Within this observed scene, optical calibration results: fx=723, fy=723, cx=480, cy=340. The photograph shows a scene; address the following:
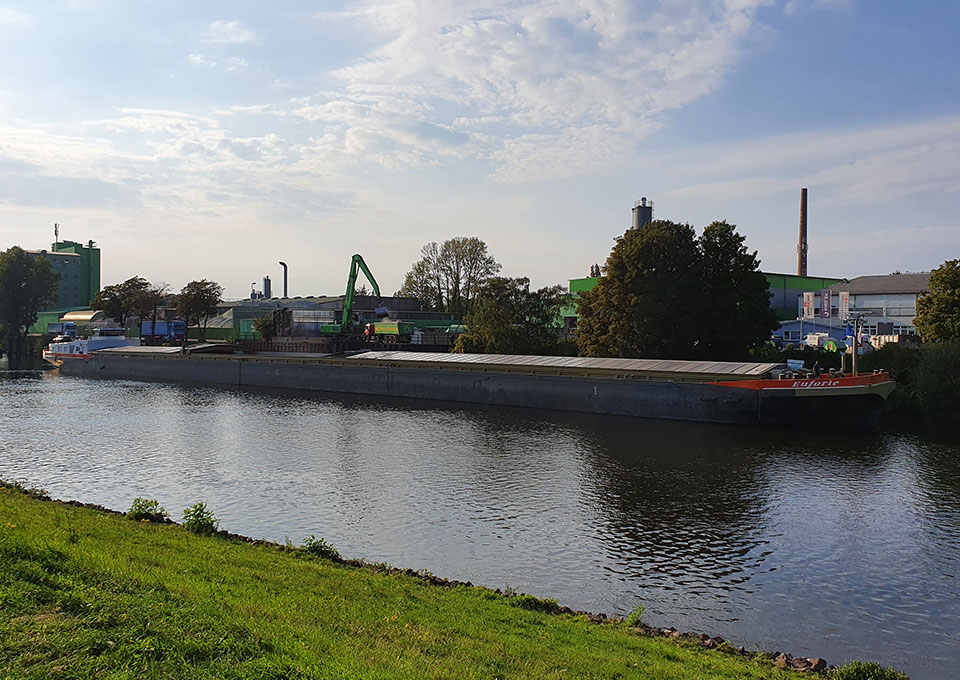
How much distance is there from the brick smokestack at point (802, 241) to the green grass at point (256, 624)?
84.3 metres

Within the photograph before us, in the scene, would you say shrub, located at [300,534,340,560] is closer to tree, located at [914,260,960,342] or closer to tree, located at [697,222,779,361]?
tree, located at [697,222,779,361]

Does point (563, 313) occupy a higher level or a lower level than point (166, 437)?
higher

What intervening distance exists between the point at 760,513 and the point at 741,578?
5.83m

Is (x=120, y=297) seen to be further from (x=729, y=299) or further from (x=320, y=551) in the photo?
(x=320, y=551)

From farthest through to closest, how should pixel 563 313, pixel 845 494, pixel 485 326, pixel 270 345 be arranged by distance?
pixel 563 313
pixel 270 345
pixel 485 326
pixel 845 494

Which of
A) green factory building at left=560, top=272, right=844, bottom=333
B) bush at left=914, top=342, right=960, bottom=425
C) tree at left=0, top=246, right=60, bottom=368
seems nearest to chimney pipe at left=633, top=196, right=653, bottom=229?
green factory building at left=560, top=272, right=844, bottom=333

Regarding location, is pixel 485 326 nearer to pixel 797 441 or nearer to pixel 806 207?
pixel 797 441

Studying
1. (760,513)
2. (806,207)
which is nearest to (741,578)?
(760,513)

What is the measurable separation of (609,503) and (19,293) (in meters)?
109

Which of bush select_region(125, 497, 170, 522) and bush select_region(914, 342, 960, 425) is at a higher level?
bush select_region(914, 342, 960, 425)

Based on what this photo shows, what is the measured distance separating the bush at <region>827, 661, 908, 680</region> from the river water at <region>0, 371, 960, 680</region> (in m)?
Answer: 1.73

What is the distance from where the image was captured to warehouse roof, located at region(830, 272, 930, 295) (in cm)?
6938

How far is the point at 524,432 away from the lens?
36.1 meters

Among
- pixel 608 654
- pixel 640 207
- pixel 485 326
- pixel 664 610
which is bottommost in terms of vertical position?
pixel 664 610
